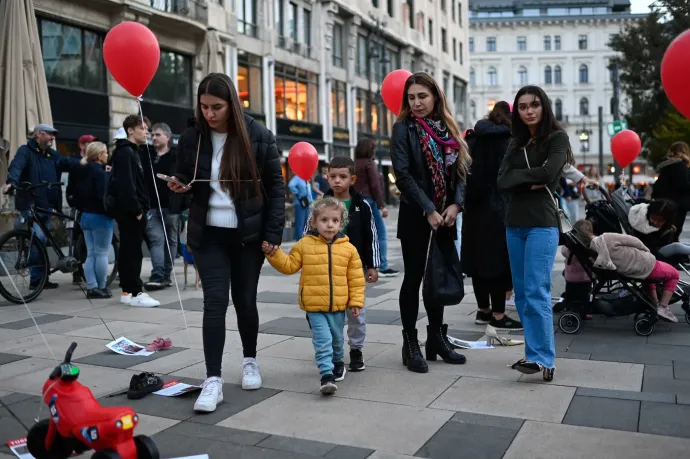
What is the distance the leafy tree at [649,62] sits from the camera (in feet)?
112

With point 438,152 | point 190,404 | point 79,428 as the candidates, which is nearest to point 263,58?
point 438,152

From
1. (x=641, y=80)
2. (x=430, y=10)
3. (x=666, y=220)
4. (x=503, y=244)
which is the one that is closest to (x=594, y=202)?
(x=666, y=220)

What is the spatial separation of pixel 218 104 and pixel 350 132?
35135 mm

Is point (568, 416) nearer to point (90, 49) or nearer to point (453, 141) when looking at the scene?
point (453, 141)

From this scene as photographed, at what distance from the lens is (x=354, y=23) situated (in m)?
38.1

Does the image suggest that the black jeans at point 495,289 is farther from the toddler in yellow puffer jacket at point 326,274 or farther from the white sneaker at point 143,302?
the white sneaker at point 143,302

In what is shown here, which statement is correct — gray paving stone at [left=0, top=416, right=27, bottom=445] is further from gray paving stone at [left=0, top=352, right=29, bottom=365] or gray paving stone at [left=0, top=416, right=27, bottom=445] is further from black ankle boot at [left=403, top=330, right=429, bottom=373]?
black ankle boot at [left=403, top=330, right=429, bottom=373]

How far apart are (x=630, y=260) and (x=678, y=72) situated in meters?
2.96

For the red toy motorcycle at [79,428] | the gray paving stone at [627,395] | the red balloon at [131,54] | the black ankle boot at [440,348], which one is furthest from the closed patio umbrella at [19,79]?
the gray paving stone at [627,395]

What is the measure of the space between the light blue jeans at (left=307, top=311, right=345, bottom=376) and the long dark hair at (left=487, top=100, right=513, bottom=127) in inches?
96.6

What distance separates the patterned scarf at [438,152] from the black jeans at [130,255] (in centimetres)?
416

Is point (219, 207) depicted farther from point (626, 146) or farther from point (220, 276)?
point (626, 146)

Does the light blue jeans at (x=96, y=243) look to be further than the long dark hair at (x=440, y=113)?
Yes

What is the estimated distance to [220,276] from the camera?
433 centimetres
